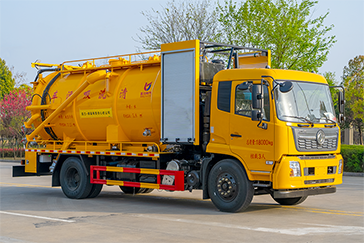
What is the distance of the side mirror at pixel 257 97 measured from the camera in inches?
384

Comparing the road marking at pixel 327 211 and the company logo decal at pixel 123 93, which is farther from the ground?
the company logo decal at pixel 123 93

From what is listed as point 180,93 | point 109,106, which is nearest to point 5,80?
point 109,106

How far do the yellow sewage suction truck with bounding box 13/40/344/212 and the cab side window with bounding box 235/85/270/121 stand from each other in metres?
0.02

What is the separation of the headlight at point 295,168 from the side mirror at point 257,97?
50.2 inches

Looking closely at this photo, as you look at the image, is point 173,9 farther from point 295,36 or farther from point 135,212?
point 135,212

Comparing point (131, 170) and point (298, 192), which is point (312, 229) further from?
point (131, 170)

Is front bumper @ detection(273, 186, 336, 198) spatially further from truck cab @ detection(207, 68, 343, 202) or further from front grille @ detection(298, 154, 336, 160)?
front grille @ detection(298, 154, 336, 160)

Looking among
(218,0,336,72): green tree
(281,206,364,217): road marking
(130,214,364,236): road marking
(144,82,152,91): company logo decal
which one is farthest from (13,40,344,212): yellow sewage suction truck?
(218,0,336,72): green tree

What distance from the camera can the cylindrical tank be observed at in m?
12.3

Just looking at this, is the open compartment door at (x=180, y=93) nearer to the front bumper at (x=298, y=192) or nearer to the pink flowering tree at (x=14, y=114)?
the front bumper at (x=298, y=192)

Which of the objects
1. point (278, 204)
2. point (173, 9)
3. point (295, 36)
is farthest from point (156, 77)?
point (173, 9)

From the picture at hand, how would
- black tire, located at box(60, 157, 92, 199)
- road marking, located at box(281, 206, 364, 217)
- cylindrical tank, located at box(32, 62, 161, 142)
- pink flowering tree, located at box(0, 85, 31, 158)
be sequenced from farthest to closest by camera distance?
pink flowering tree, located at box(0, 85, 31, 158), black tire, located at box(60, 157, 92, 199), cylindrical tank, located at box(32, 62, 161, 142), road marking, located at box(281, 206, 364, 217)

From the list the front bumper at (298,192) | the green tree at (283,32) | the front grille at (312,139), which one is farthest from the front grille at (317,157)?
the green tree at (283,32)

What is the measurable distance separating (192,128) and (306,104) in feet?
8.40
